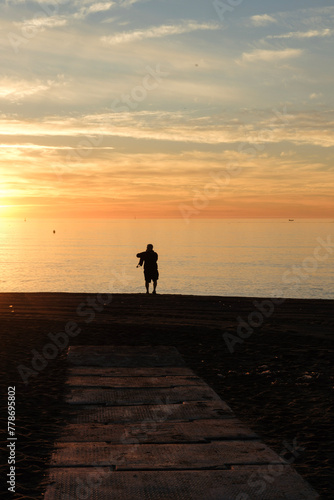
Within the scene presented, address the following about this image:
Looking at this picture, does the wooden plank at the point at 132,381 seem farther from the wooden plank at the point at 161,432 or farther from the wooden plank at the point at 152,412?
the wooden plank at the point at 161,432

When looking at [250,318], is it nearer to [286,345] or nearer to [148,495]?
[286,345]

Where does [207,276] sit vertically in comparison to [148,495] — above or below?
above

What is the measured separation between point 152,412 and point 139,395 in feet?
2.88

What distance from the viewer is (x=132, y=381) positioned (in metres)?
9.01

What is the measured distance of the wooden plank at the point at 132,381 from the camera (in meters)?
8.75

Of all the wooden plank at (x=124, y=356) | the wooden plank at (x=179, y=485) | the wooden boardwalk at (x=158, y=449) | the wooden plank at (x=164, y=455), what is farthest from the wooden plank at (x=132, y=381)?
the wooden plank at (x=179, y=485)

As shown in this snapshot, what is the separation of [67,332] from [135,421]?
22.9 feet

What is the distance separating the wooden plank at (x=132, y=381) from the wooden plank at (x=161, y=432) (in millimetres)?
1922

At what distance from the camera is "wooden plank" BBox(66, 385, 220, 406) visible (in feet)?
25.6

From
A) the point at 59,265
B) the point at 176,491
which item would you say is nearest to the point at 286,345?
the point at 176,491

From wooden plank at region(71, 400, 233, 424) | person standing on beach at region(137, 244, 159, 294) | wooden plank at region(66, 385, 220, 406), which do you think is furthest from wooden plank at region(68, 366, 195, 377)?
person standing on beach at region(137, 244, 159, 294)

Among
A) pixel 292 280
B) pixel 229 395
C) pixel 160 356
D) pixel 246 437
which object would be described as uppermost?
pixel 292 280

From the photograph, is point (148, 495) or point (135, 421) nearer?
point (148, 495)

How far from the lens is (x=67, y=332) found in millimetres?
13562
